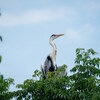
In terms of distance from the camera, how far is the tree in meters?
12.0

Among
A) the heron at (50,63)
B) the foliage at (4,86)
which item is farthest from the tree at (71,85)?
the heron at (50,63)

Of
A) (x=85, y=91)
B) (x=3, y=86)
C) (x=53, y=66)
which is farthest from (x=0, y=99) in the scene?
(x=53, y=66)

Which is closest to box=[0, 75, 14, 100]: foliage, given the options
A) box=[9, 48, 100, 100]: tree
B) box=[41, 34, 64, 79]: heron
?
box=[9, 48, 100, 100]: tree

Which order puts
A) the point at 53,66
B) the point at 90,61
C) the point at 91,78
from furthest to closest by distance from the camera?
the point at 53,66, the point at 90,61, the point at 91,78

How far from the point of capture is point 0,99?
12.7 meters

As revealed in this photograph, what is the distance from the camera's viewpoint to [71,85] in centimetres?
1249

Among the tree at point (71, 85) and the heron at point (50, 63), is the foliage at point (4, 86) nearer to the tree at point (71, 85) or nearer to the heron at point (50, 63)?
the tree at point (71, 85)

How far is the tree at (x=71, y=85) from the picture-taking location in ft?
39.3

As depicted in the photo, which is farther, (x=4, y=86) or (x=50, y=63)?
(x=50, y=63)

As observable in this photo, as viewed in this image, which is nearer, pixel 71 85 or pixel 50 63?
pixel 71 85

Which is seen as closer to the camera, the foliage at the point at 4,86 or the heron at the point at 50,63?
the foliage at the point at 4,86

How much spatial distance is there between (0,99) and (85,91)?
9.80 ft

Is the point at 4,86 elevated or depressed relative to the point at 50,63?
depressed

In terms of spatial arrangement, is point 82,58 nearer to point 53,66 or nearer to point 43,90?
point 43,90
